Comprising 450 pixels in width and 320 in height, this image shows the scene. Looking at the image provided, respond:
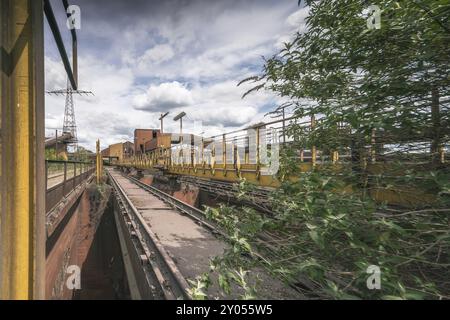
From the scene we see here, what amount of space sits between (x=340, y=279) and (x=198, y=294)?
54.8 inches

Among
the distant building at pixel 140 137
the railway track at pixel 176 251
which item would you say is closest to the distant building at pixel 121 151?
the distant building at pixel 140 137

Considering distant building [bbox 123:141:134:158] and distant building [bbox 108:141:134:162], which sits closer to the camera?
distant building [bbox 108:141:134:162]

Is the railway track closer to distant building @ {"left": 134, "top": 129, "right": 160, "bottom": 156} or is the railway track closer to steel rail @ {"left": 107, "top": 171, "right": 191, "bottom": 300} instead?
steel rail @ {"left": 107, "top": 171, "right": 191, "bottom": 300}

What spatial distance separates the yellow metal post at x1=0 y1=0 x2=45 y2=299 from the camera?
5.64 ft

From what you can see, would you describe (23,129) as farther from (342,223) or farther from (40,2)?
(342,223)

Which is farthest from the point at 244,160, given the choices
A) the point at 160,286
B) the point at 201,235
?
the point at 160,286

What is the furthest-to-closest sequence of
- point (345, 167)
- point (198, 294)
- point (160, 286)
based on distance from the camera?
point (160, 286)
point (345, 167)
point (198, 294)

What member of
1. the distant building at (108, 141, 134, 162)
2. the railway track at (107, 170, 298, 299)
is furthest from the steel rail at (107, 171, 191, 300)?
the distant building at (108, 141, 134, 162)

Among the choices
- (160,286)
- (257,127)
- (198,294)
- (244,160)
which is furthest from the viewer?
(244,160)

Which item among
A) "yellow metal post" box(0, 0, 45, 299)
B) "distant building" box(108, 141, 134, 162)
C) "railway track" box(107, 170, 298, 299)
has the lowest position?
"railway track" box(107, 170, 298, 299)

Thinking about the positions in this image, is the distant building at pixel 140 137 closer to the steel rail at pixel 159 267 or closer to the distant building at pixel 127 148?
the distant building at pixel 127 148
